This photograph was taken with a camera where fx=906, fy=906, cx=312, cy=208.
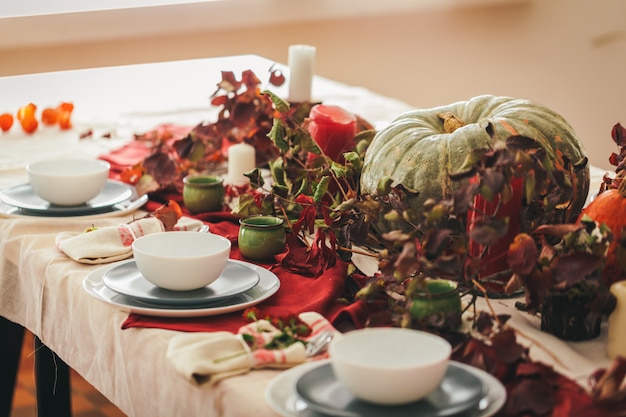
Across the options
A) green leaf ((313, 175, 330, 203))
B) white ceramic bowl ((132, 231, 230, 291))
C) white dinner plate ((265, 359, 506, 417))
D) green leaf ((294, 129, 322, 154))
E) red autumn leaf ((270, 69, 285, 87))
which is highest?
red autumn leaf ((270, 69, 285, 87))

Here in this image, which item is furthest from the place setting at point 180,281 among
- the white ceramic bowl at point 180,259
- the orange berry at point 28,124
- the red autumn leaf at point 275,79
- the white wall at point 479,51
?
the white wall at point 479,51

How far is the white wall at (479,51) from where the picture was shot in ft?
14.1

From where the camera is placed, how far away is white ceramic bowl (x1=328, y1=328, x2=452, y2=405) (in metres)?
0.88

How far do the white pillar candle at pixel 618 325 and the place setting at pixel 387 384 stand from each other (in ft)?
0.65

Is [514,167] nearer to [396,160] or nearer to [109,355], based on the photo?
[396,160]

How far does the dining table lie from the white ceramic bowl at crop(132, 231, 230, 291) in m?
0.05

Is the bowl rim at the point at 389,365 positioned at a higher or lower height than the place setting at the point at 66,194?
higher

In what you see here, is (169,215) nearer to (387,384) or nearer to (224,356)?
(224,356)

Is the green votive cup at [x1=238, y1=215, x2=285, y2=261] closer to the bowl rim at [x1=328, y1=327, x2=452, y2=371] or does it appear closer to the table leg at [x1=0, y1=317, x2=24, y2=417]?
the bowl rim at [x1=328, y1=327, x2=452, y2=371]

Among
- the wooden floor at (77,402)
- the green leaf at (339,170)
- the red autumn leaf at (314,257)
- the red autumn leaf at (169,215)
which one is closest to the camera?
the red autumn leaf at (314,257)

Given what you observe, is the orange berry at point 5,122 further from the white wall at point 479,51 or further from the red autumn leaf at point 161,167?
the white wall at point 479,51

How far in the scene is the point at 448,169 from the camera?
1404 millimetres

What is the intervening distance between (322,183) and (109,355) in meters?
0.42

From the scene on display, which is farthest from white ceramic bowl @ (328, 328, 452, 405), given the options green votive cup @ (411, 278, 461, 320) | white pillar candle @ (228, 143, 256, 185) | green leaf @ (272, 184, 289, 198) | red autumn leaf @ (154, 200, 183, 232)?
white pillar candle @ (228, 143, 256, 185)
